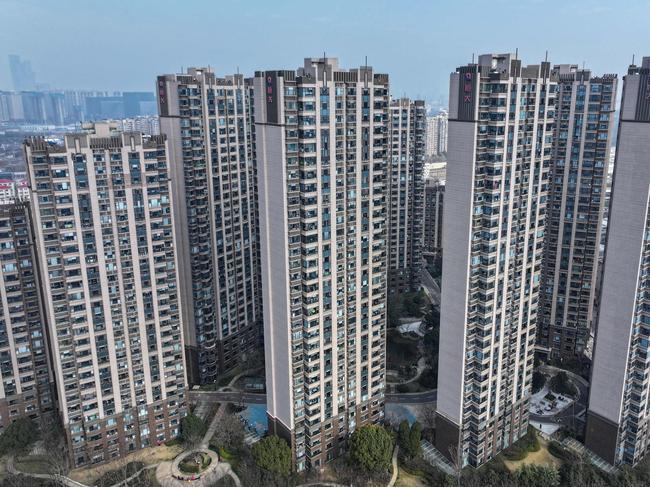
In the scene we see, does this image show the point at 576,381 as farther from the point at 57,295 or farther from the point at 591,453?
the point at 57,295

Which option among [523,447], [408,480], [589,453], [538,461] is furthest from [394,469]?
[589,453]

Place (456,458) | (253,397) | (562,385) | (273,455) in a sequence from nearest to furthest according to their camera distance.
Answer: (273,455) → (456,458) → (562,385) → (253,397)

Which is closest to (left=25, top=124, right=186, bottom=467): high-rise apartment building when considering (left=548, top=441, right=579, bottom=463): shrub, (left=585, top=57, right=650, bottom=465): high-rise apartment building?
(left=548, top=441, right=579, bottom=463): shrub

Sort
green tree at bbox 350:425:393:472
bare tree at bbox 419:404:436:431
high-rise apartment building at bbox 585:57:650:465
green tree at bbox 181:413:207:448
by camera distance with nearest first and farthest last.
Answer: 1. high-rise apartment building at bbox 585:57:650:465
2. green tree at bbox 350:425:393:472
3. green tree at bbox 181:413:207:448
4. bare tree at bbox 419:404:436:431

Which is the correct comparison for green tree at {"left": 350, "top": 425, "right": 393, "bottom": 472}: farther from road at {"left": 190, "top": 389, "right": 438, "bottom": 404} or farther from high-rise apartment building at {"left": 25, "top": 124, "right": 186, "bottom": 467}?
high-rise apartment building at {"left": 25, "top": 124, "right": 186, "bottom": 467}

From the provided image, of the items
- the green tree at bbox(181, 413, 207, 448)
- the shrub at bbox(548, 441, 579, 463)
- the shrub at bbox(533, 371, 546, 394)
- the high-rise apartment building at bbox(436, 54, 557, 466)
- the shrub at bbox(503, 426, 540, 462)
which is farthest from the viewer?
the shrub at bbox(533, 371, 546, 394)

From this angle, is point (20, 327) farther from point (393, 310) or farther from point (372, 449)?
point (393, 310)
